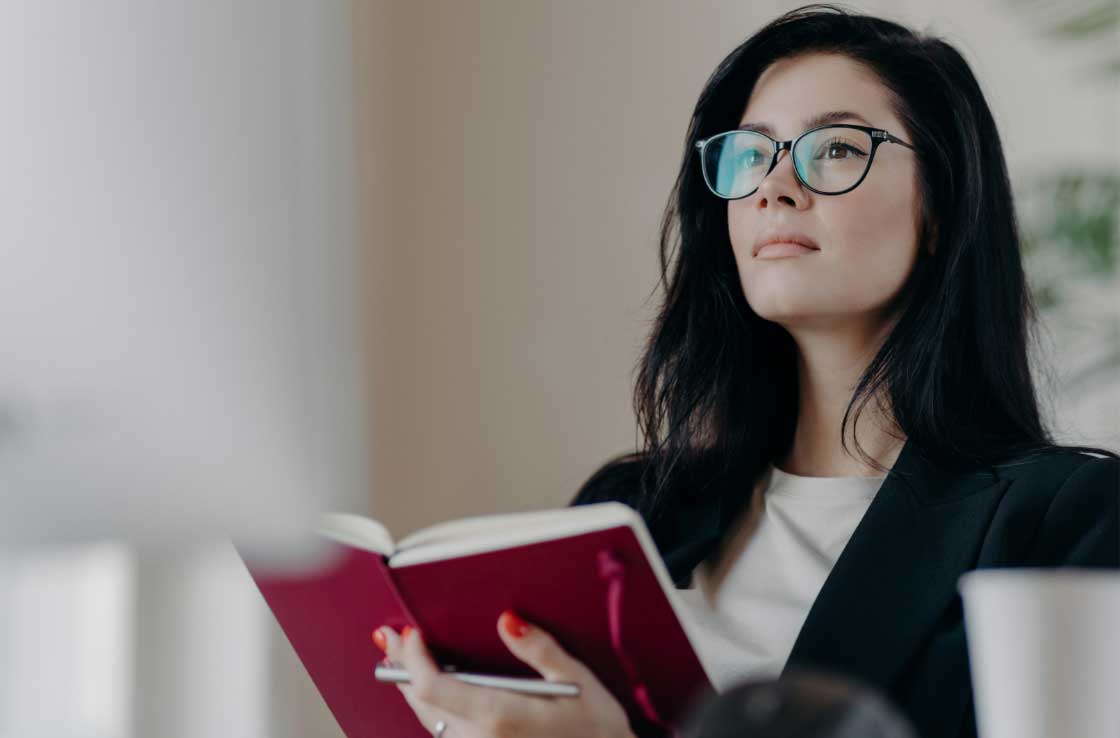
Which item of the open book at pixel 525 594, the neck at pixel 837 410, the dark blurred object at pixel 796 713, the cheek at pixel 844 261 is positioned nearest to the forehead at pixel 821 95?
the cheek at pixel 844 261

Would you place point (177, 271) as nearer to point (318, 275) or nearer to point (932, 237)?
point (318, 275)

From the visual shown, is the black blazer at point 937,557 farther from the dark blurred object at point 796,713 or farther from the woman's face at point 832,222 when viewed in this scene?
the dark blurred object at point 796,713

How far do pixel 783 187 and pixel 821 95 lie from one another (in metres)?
0.14

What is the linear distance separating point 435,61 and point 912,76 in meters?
1.31

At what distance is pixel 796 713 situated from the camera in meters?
0.57

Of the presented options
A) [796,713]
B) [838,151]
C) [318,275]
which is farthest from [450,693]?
[318,275]

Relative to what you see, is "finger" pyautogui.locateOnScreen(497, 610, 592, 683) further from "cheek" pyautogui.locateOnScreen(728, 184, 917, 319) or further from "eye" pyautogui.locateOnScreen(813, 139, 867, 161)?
"eye" pyautogui.locateOnScreen(813, 139, 867, 161)

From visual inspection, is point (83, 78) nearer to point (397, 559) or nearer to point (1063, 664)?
point (397, 559)

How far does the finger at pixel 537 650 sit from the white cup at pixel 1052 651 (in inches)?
15.4

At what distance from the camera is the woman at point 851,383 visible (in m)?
1.26

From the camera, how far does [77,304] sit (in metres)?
1.69

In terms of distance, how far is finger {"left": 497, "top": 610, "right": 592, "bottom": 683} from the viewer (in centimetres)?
99

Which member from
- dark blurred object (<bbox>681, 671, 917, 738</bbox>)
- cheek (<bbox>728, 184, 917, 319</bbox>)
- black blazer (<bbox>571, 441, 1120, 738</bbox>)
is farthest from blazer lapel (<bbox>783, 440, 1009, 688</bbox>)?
dark blurred object (<bbox>681, 671, 917, 738</bbox>)

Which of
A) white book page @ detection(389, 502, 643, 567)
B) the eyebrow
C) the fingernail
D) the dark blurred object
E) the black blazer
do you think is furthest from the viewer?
the eyebrow
